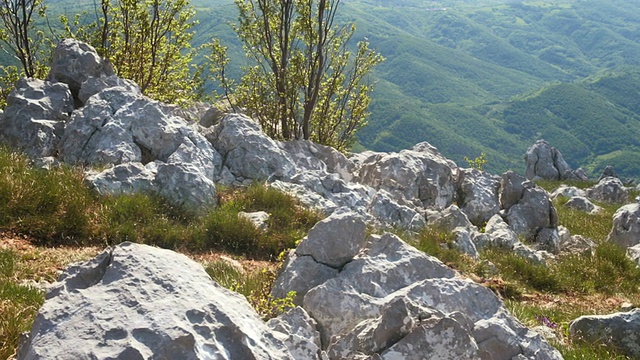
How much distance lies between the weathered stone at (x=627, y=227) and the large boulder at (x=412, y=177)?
6726 mm

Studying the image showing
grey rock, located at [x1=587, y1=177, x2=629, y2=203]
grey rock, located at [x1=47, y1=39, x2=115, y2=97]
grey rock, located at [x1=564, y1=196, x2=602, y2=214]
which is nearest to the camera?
grey rock, located at [x1=47, y1=39, x2=115, y2=97]

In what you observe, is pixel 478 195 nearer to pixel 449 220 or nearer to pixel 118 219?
pixel 449 220

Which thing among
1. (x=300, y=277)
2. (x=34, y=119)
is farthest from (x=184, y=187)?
(x=300, y=277)

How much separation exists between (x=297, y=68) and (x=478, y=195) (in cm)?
948

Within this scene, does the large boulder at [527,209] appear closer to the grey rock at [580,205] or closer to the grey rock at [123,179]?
the grey rock at [580,205]

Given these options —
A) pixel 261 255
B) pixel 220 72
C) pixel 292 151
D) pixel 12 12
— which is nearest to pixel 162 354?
pixel 261 255

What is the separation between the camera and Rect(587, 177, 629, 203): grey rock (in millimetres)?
44375

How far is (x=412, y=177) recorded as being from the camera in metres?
21.0

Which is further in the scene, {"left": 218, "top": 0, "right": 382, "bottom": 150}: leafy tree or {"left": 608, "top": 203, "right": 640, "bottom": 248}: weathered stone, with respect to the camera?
{"left": 218, "top": 0, "right": 382, "bottom": 150}: leafy tree

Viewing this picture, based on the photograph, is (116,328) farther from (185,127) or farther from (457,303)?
(185,127)

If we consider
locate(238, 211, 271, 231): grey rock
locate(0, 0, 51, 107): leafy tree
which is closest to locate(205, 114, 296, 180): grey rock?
locate(238, 211, 271, 231): grey rock

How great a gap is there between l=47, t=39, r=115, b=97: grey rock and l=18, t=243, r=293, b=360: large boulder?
15.4m

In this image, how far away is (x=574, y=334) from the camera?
9047mm

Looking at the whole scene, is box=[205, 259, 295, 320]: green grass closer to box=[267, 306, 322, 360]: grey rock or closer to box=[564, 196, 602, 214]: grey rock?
box=[267, 306, 322, 360]: grey rock
